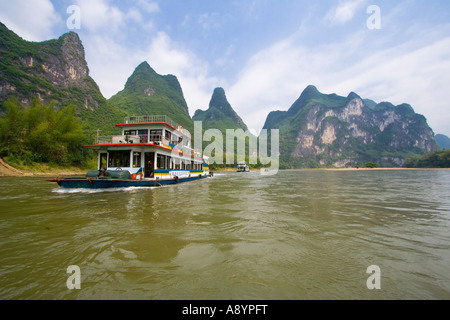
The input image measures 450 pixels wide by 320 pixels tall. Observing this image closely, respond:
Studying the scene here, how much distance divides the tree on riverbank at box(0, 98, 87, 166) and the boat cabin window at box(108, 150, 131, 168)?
18.6m

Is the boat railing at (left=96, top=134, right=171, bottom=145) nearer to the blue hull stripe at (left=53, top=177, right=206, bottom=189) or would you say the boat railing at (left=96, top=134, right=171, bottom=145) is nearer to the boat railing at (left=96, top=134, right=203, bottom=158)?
the boat railing at (left=96, top=134, right=203, bottom=158)

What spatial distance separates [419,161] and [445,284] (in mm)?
111000

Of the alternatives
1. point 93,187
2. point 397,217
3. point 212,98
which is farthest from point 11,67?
point 212,98

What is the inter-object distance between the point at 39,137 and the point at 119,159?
817 inches

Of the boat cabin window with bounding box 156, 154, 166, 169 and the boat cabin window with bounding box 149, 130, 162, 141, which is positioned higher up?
the boat cabin window with bounding box 149, 130, 162, 141

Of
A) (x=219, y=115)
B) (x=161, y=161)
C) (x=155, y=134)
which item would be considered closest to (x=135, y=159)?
(x=161, y=161)

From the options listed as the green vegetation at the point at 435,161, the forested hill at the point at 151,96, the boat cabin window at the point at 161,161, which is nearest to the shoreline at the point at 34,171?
the boat cabin window at the point at 161,161

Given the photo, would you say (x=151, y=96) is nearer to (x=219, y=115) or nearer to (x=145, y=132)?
(x=219, y=115)

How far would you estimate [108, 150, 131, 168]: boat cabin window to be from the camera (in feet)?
43.1

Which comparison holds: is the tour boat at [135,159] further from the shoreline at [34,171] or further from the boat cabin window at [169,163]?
the shoreline at [34,171]

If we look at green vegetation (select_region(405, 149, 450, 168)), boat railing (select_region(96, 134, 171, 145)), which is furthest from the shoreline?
green vegetation (select_region(405, 149, 450, 168))

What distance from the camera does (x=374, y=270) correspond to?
8.30 feet

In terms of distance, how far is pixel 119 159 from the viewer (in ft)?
43.4

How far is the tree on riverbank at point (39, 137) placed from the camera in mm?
23266
